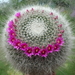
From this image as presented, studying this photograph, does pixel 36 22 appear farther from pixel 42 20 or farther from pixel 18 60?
pixel 18 60

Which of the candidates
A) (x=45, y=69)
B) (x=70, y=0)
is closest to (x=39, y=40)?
(x=45, y=69)

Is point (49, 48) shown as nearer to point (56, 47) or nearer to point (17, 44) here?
point (56, 47)

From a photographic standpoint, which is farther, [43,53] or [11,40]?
[11,40]

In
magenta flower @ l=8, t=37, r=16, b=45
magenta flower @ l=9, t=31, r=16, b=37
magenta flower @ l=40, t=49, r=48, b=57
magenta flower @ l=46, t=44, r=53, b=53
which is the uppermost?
magenta flower @ l=9, t=31, r=16, b=37

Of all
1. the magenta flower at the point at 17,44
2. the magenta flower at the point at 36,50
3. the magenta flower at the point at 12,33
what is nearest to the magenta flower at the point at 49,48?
the magenta flower at the point at 36,50

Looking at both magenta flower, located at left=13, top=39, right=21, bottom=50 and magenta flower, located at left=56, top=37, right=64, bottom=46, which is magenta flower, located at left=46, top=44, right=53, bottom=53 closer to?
magenta flower, located at left=56, top=37, right=64, bottom=46

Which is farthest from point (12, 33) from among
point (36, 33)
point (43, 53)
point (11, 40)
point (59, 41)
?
point (59, 41)

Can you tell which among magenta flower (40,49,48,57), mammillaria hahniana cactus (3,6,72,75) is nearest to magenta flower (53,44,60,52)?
mammillaria hahniana cactus (3,6,72,75)

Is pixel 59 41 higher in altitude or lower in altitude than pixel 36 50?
higher
